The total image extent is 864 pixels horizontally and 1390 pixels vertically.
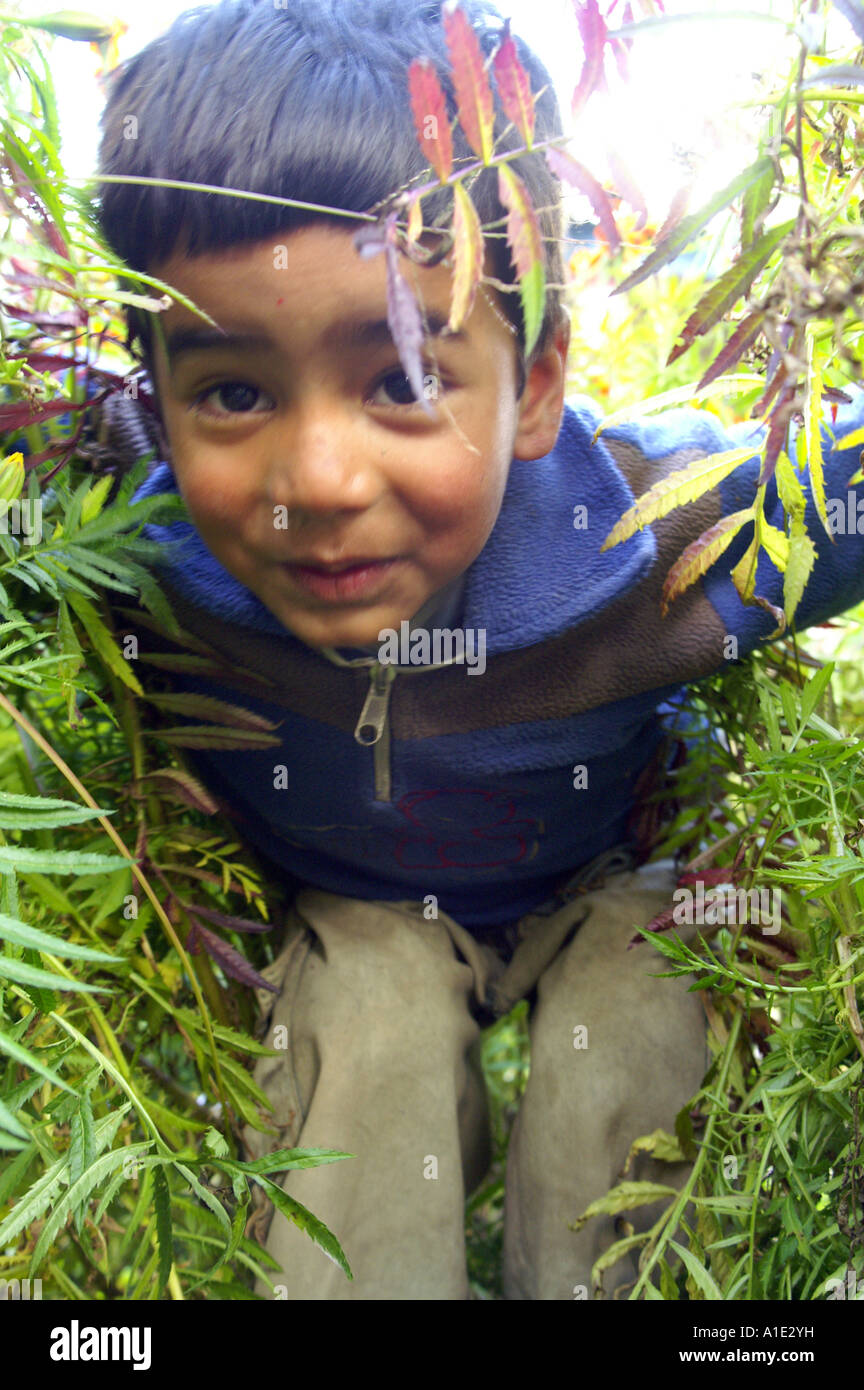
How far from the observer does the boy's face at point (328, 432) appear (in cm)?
75

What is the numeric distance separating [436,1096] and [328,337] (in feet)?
2.36

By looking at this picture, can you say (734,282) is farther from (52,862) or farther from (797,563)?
(52,862)

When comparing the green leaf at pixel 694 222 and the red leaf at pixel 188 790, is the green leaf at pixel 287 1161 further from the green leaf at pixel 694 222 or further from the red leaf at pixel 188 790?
the green leaf at pixel 694 222

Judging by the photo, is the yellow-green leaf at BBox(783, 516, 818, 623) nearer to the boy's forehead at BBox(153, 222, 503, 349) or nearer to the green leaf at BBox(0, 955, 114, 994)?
the boy's forehead at BBox(153, 222, 503, 349)

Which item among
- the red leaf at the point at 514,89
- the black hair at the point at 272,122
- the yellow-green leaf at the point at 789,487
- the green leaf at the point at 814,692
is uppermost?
the black hair at the point at 272,122

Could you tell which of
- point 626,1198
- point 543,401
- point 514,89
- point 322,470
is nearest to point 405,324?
point 514,89

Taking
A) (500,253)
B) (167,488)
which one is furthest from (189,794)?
(500,253)

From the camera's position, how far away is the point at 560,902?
1270 mm

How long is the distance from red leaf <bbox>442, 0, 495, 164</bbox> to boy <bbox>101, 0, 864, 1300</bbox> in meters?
0.18

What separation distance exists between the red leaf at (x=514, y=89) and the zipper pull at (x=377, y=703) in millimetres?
540

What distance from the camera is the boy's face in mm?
755

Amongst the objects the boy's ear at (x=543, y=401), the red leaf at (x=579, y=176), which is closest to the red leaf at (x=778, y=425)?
the red leaf at (x=579, y=176)
